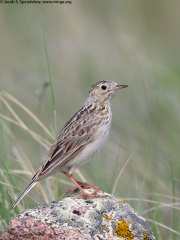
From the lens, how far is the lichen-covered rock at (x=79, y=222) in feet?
19.6

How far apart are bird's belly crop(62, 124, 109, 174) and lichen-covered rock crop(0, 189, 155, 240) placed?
1301mm

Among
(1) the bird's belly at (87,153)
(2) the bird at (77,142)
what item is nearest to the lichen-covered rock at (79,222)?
(2) the bird at (77,142)

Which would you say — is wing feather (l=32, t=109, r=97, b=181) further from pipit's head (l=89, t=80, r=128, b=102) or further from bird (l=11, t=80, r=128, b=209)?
pipit's head (l=89, t=80, r=128, b=102)

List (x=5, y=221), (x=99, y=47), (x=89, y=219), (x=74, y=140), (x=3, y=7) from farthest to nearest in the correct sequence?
(x=3, y=7) < (x=99, y=47) < (x=74, y=140) < (x=5, y=221) < (x=89, y=219)

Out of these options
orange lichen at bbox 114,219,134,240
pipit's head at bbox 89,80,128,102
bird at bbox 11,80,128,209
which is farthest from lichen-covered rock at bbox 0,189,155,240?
pipit's head at bbox 89,80,128,102

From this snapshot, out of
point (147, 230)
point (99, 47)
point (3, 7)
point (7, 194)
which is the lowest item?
point (147, 230)

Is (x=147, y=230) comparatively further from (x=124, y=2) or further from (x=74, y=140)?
(x=124, y=2)

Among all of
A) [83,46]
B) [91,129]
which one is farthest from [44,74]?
[91,129]

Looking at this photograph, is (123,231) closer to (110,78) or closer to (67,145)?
(67,145)

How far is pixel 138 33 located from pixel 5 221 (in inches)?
342

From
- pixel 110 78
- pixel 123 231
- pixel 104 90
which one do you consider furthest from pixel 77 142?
pixel 110 78

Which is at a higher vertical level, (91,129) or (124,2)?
(124,2)

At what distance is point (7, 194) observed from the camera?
25.0 ft

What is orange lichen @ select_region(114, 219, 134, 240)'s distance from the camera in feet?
20.2
